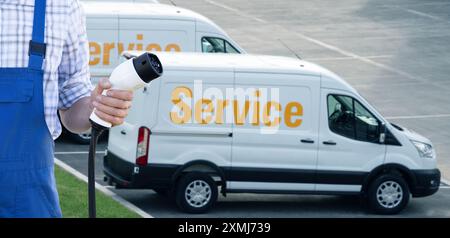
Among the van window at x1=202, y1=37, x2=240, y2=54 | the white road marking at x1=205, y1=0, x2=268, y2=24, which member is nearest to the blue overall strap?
the van window at x1=202, y1=37, x2=240, y2=54

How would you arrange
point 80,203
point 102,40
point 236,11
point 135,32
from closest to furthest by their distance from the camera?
point 80,203 < point 102,40 < point 135,32 < point 236,11

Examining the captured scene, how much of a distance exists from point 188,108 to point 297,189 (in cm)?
194

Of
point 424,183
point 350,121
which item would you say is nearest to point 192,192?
point 350,121

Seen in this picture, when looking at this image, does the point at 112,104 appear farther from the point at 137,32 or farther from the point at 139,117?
the point at 137,32

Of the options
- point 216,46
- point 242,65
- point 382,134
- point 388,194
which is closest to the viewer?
point 242,65

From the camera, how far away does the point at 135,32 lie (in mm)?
21547

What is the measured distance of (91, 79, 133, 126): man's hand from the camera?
11.5ft

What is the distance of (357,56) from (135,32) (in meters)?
12.1

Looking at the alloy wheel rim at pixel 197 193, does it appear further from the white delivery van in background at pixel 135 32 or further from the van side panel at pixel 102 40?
the van side panel at pixel 102 40

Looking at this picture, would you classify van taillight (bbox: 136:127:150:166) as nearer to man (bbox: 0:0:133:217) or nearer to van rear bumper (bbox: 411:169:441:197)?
van rear bumper (bbox: 411:169:441:197)

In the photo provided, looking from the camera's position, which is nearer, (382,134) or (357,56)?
(382,134)

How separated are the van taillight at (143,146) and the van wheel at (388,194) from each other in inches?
129

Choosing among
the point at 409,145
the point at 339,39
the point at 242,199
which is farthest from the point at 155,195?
the point at 339,39

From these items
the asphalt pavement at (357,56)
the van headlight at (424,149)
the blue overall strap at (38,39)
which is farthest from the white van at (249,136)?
the blue overall strap at (38,39)
